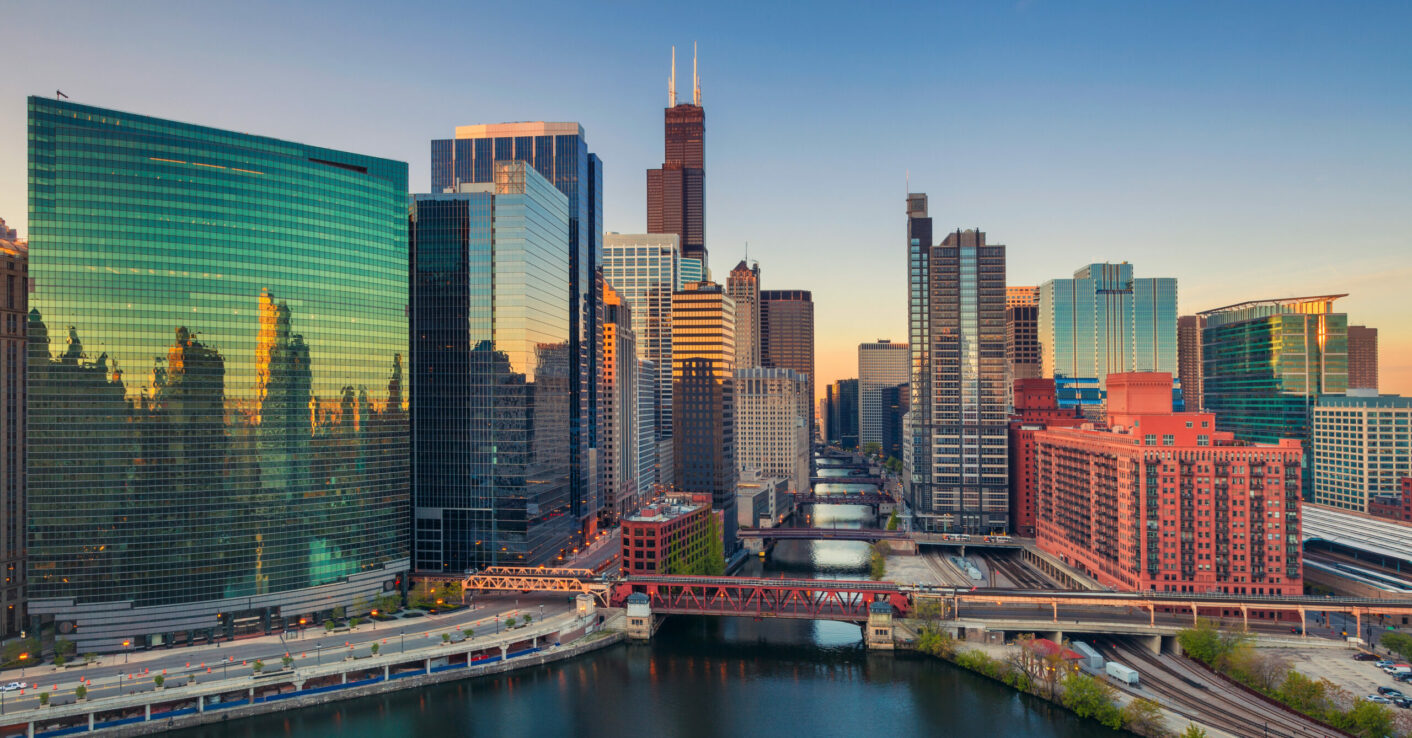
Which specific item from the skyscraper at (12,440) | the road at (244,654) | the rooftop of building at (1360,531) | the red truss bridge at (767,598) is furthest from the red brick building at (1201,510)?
the skyscraper at (12,440)

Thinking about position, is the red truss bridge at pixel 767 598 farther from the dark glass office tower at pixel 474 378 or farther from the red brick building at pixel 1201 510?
the red brick building at pixel 1201 510

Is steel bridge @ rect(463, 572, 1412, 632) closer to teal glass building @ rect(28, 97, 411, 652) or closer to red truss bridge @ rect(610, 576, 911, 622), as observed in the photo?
red truss bridge @ rect(610, 576, 911, 622)

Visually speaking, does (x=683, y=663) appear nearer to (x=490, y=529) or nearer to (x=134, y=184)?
(x=490, y=529)

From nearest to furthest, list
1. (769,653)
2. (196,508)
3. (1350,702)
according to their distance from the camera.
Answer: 1. (1350,702)
2. (196,508)
3. (769,653)

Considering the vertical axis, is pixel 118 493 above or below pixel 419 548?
above

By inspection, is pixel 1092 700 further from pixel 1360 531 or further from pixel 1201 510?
pixel 1360 531

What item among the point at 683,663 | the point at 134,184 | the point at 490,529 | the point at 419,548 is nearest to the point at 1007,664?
the point at 683,663
